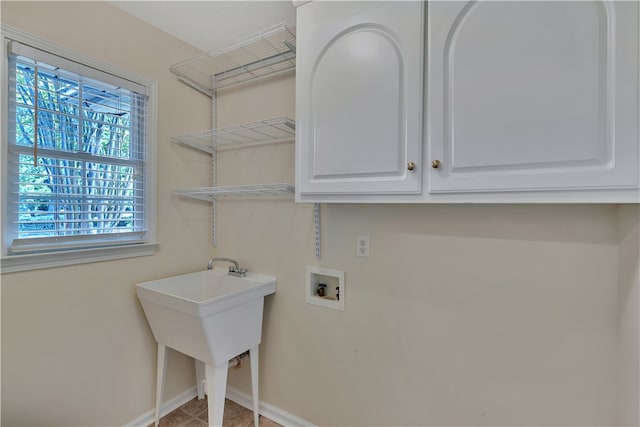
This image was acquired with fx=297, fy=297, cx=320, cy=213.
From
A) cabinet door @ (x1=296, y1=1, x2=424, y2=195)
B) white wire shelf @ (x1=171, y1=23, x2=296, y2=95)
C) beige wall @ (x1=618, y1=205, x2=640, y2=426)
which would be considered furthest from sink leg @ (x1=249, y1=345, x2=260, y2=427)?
white wire shelf @ (x1=171, y1=23, x2=296, y2=95)

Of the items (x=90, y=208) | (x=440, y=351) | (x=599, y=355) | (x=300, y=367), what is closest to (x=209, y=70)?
(x=90, y=208)

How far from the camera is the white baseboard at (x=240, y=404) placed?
1.74 metres

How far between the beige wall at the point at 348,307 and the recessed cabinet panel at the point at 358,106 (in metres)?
0.37

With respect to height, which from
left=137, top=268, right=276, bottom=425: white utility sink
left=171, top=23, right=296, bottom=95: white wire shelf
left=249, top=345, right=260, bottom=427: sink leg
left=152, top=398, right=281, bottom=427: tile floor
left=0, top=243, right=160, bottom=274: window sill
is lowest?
left=152, top=398, right=281, bottom=427: tile floor

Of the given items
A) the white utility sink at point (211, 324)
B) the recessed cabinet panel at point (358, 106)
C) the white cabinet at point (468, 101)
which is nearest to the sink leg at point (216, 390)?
the white utility sink at point (211, 324)

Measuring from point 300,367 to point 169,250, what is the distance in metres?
1.09

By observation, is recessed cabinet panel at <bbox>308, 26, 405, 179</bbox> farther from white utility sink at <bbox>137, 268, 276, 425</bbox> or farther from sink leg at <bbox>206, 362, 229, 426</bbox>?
sink leg at <bbox>206, 362, 229, 426</bbox>

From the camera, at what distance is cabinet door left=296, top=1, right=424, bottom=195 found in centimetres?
108

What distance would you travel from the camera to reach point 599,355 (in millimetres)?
1060

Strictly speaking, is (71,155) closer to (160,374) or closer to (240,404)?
Answer: (160,374)

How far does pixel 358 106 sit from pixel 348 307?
1.00 meters

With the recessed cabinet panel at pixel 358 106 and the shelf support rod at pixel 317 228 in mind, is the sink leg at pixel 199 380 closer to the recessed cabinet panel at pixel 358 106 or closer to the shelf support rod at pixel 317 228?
the shelf support rod at pixel 317 228

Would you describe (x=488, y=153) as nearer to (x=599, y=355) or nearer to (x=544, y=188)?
(x=544, y=188)

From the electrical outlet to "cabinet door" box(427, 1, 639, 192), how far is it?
538 millimetres
